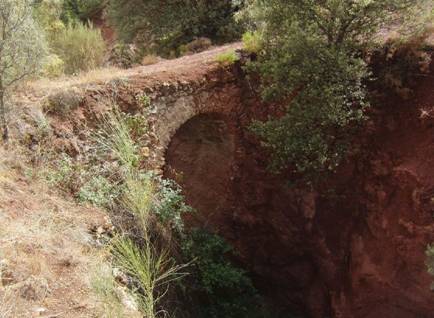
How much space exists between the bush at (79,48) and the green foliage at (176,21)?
132 cm

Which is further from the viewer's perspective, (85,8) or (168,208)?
(85,8)

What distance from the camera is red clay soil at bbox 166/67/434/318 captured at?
6.61 meters

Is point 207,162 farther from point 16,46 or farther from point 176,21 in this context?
point 176,21

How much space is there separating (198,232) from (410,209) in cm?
283

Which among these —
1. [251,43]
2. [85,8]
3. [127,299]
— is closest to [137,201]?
[127,299]

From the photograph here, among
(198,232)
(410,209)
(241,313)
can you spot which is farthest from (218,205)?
(410,209)

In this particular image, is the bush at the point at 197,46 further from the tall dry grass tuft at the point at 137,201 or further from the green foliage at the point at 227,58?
the tall dry grass tuft at the point at 137,201

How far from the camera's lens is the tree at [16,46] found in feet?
19.6

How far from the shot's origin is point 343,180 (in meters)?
7.10

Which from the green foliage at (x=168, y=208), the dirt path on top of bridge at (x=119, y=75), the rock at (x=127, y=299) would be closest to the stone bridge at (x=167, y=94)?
the dirt path on top of bridge at (x=119, y=75)

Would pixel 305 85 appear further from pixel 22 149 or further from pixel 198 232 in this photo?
pixel 22 149

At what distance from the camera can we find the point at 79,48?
478 inches

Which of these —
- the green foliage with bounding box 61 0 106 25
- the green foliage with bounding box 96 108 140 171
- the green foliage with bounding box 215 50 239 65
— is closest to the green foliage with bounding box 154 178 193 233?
the green foliage with bounding box 96 108 140 171

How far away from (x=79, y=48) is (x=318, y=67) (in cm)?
770
